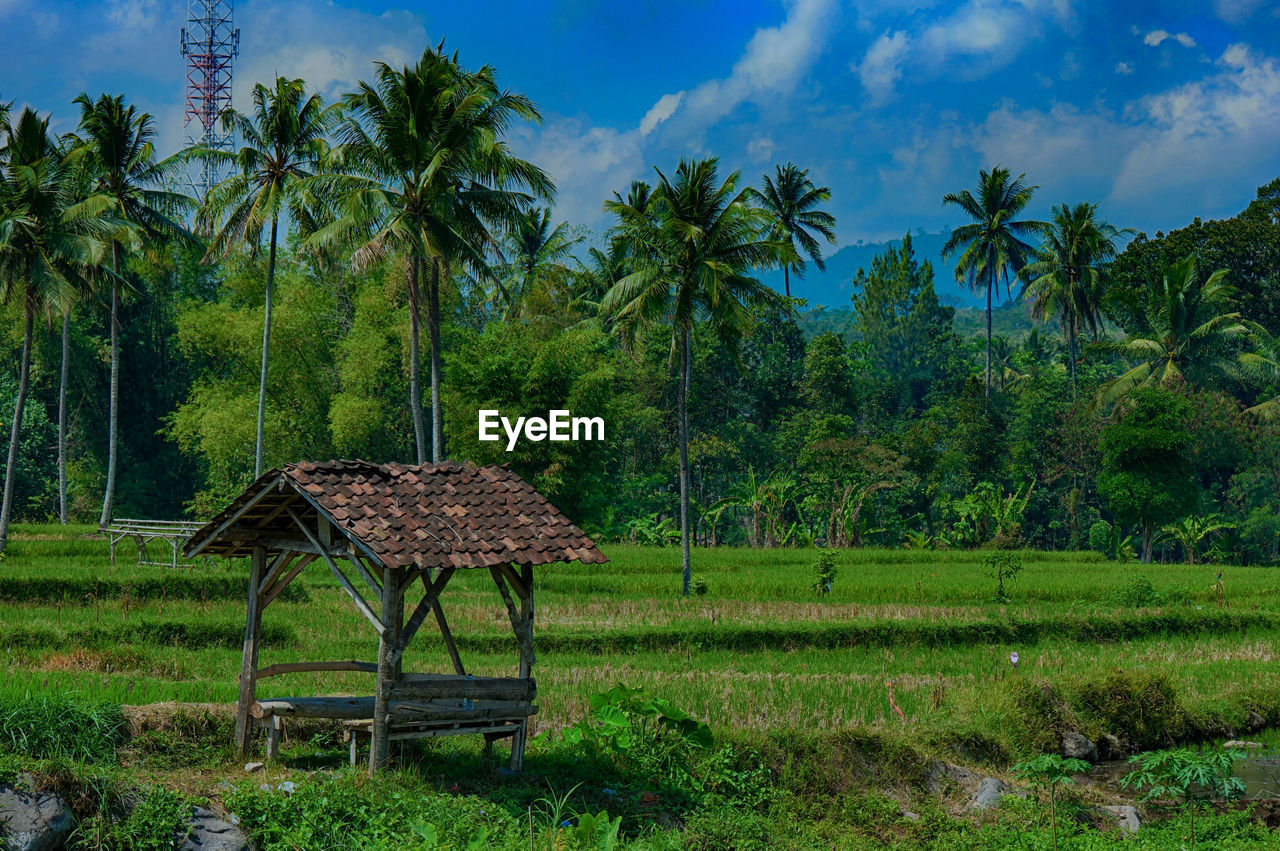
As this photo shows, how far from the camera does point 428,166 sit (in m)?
29.0

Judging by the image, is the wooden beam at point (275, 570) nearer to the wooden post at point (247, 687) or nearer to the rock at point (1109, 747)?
the wooden post at point (247, 687)

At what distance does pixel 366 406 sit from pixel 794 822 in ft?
116

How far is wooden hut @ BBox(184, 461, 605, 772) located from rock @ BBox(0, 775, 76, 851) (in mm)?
2343

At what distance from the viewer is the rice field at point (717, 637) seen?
51.1 ft

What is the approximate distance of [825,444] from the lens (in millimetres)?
45188

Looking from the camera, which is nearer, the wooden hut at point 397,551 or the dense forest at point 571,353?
the wooden hut at point 397,551

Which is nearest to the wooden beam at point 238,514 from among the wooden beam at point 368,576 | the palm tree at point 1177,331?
the wooden beam at point 368,576

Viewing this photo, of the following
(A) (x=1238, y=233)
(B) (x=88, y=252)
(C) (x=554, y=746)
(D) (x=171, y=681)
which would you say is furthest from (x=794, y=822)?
(A) (x=1238, y=233)

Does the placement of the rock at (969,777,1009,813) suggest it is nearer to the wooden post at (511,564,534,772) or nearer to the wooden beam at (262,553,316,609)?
Result: the wooden post at (511,564,534,772)

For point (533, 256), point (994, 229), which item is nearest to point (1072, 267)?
point (994, 229)

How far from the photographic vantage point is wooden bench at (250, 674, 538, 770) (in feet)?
36.0

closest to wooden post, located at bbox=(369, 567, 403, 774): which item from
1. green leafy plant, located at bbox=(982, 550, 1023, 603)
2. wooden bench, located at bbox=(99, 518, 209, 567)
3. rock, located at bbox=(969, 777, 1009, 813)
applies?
rock, located at bbox=(969, 777, 1009, 813)

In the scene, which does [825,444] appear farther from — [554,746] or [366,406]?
[554,746]

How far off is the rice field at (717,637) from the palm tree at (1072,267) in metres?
24.5
